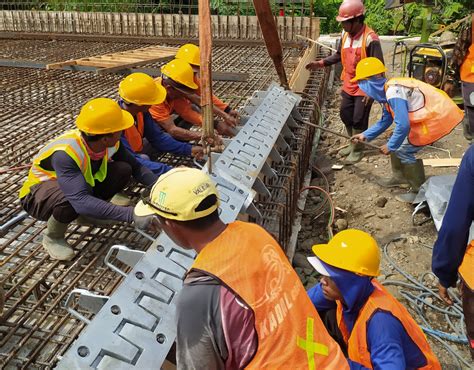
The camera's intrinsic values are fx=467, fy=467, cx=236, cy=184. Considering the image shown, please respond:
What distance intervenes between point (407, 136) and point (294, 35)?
621 cm

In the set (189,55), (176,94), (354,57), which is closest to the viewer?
(176,94)

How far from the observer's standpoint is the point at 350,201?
564 centimetres

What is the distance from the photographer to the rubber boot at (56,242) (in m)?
3.49

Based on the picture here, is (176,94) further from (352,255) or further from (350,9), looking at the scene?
(352,255)

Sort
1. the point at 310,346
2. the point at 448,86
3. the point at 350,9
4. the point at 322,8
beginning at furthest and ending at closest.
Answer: the point at 322,8 → the point at 448,86 → the point at 350,9 → the point at 310,346

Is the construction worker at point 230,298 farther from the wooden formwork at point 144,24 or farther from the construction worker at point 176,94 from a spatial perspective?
the wooden formwork at point 144,24

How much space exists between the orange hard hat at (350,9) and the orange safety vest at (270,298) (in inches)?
187

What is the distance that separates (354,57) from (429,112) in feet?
5.58

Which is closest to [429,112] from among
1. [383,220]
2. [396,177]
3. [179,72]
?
[396,177]

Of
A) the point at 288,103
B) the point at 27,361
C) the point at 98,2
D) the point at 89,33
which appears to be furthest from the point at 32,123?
A: the point at 98,2

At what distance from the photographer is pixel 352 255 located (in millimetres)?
2451

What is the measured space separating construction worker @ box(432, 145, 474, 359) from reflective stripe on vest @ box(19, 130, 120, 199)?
242cm

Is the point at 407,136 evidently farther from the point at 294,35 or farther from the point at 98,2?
the point at 98,2

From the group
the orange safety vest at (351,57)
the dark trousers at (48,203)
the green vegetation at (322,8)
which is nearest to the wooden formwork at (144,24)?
the green vegetation at (322,8)
